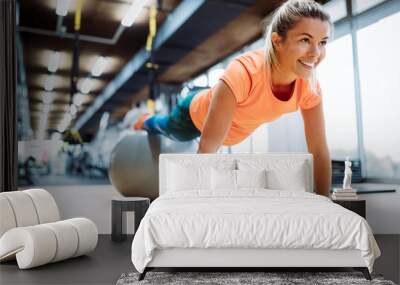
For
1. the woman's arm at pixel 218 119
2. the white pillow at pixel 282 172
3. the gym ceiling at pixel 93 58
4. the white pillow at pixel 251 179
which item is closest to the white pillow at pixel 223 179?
the white pillow at pixel 251 179

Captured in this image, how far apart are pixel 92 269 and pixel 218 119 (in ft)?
6.53

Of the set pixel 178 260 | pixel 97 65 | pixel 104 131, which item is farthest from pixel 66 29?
pixel 178 260

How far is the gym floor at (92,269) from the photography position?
11.4 ft

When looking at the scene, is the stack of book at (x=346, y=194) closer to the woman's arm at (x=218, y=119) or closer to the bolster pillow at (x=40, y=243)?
the woman's arm at (x=218, y=119)

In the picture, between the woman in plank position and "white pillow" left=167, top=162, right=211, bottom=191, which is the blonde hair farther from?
"white pillow" left=167, top=162, right=211, bottom=191

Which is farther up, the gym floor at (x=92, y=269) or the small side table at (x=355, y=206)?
the small side table at (x=355, y=206)

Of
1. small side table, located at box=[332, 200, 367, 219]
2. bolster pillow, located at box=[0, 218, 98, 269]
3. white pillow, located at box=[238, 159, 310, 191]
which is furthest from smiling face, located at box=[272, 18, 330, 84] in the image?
bolster pillow, located at box=[0, 218, 98, 269]

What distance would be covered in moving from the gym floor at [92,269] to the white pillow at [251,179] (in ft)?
3.74

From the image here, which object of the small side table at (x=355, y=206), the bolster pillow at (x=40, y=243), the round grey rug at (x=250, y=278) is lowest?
the round grey rug at (x=250, y=278)

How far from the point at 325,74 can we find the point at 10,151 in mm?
3302

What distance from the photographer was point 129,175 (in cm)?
533

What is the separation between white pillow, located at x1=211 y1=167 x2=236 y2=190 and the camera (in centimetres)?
451

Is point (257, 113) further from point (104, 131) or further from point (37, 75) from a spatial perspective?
point (37, 75)

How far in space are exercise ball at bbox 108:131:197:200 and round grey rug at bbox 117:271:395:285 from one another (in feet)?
5.71
